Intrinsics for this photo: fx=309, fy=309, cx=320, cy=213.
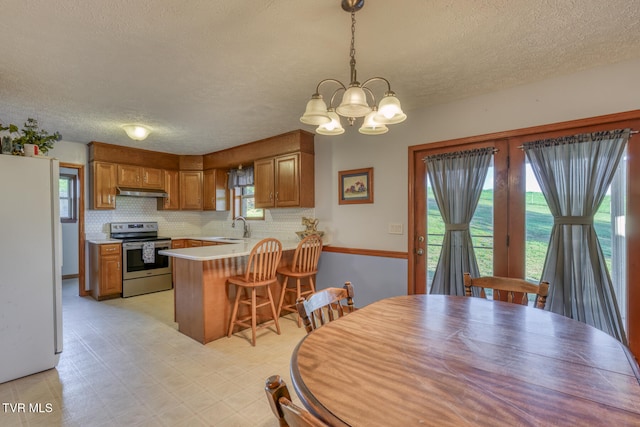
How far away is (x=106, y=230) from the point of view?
488 centimetres

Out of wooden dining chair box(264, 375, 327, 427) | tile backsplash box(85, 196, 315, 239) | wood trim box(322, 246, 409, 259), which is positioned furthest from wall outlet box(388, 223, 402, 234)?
wooden dining chair box(264, 375, 327, 427)

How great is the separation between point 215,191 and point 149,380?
11.6ft

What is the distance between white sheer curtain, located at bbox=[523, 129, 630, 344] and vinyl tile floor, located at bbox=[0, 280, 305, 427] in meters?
2.30

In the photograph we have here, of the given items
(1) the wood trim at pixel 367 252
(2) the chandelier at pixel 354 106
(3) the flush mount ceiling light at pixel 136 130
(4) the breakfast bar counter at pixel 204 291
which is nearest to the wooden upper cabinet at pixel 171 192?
(3) the flush mount ceiling light at pixel 136 130

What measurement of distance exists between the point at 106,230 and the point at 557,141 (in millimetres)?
5852

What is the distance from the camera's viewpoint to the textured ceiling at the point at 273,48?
1640 millimetres

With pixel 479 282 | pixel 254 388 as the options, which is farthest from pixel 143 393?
pixel 479 282

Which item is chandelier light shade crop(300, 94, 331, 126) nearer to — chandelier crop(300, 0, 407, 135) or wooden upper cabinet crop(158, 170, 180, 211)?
chandelier crop(300, 0, 407, 135)

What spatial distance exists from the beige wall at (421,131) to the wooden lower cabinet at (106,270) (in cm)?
301

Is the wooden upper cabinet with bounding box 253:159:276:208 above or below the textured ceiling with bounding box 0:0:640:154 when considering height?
below

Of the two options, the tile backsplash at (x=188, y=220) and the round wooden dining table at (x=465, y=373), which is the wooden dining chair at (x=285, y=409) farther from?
the tile backsplash at (x=188, y=220)

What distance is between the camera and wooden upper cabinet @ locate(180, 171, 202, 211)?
5.44 meters

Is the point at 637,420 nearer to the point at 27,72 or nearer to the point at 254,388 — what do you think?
the point at 254,388

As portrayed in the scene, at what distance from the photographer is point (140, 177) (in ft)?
16.2
